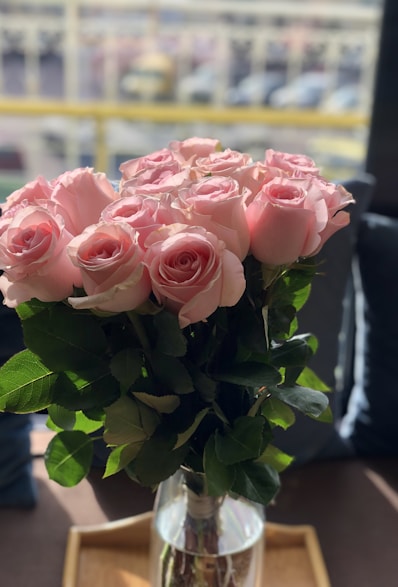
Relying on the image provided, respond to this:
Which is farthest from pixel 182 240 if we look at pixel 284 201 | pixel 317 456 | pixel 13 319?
pixel 317 456

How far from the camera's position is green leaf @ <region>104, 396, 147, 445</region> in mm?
655

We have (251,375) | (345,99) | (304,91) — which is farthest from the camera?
(304,91)

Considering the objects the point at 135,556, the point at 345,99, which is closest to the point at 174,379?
the point at 135,556

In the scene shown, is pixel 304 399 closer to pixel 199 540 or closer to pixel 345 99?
pixel 199 540

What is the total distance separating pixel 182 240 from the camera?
572 millimetres

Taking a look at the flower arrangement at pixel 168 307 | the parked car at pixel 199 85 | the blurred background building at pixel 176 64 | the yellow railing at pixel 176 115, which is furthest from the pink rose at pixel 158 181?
the parked car at pixel 199 85

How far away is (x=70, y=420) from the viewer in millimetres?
720

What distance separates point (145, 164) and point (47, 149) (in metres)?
4.33

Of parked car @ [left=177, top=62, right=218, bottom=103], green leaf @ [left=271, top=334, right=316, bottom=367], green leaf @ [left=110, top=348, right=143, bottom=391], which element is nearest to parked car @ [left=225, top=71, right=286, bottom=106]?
parked car @ [left=177, top=62, right=218, bottom=103]

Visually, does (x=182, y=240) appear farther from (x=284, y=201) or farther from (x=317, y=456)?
(x=317, y=456)

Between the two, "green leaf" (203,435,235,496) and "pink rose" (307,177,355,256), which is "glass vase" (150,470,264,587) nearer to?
"green leaf" (203,435,235,496)

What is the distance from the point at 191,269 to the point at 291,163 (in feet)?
0.71

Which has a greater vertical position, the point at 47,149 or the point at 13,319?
the point at 13,319

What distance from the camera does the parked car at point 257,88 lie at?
16.3 feet
